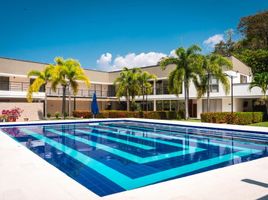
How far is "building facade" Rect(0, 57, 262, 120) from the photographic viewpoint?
26.2 m

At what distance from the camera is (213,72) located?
76.2ft

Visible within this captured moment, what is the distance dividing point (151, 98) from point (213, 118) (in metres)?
14.5

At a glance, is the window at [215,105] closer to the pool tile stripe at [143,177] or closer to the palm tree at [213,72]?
the palm tree at [213,72]

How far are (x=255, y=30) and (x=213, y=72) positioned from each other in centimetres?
2382

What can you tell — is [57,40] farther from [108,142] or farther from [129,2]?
[108,142]

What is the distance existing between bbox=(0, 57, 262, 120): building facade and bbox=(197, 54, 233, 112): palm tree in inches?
55.3

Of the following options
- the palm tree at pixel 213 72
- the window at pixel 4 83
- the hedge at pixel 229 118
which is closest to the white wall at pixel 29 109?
the window at pixel 4 83

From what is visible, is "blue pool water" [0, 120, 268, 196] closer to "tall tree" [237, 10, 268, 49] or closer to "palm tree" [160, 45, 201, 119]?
"palm tree" [160, 45, 201, 119]

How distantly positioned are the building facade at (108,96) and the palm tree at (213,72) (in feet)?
4.61

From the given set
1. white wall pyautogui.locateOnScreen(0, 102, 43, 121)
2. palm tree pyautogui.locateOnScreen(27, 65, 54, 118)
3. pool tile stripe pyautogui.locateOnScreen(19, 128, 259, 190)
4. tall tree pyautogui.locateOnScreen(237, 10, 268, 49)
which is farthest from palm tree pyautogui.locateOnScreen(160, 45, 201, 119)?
tall tree pyautogui.locateOnScreen(237, 10, 268, 49)

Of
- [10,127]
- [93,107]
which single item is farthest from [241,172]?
[93,107]

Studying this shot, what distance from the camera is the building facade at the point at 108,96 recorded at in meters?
26.2

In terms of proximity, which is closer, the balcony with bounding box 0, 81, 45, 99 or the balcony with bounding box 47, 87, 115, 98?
the balcony with bounding box 0, 81, 45, 99

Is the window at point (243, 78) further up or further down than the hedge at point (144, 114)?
further up
